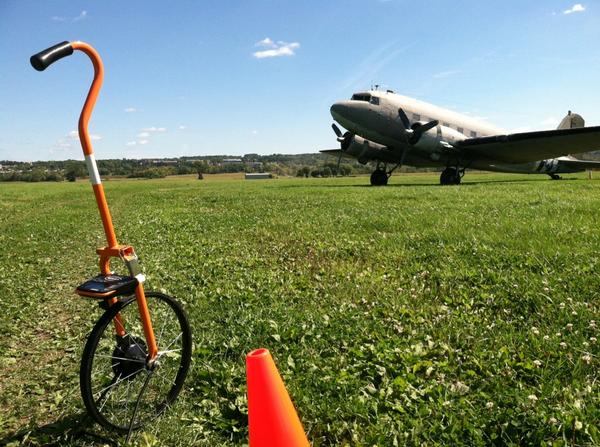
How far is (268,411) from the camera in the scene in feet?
9.63

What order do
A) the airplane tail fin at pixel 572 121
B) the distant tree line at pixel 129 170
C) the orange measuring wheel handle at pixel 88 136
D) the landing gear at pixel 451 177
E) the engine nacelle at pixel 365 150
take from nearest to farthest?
the orange measuring wheel handle at pixel 88 136
the landing gear at pixel 451 177
the engine nacelle at pixel 365 150
the airplane tail fin at pixel 572 121
the distant tree line at pixel 129 170

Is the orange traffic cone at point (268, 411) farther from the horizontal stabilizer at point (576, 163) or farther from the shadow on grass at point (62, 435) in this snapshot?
the horizontal stabilizer at point (576, 163)

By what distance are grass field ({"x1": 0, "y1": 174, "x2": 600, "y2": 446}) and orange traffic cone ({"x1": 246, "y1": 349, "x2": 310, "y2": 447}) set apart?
773 millimetres

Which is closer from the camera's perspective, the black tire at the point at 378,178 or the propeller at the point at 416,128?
the propeller at the point at 416,128

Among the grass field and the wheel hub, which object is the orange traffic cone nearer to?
the grass field

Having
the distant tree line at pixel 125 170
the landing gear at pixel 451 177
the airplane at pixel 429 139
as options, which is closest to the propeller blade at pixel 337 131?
the airplane at pixel 429 139

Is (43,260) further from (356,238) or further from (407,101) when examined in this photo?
(407,101)

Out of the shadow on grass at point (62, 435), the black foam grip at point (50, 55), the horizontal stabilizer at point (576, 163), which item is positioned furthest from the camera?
the horizontal stabilizer at point (576, 163)

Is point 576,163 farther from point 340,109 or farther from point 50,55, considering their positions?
point 50,55

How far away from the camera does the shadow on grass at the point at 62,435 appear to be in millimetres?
3634

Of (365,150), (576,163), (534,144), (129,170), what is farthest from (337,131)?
(129,170)

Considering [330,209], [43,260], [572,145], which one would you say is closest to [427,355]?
[43,260]

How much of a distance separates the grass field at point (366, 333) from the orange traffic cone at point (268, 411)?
0.77 m

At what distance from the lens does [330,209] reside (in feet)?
57.5
